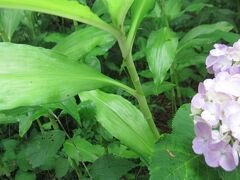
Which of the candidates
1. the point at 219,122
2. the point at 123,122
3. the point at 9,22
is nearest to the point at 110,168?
the point at 123,122

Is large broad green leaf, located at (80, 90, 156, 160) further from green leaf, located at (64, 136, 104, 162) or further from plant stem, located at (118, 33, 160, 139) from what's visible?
green leaf, located at (64, 136, 104, 162)

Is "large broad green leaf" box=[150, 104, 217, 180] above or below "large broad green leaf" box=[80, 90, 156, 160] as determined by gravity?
above

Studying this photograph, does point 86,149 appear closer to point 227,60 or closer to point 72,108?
point 72,108

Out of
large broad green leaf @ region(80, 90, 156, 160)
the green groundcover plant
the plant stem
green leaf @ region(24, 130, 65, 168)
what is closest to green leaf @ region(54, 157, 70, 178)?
the green groundcover plant

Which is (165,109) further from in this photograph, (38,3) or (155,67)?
(38,3)

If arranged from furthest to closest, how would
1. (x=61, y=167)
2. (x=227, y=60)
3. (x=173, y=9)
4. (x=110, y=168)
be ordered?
1. (x=173, y=9)
2. (x=61, y=167)
3. (x=110, y=168)
4. (x=227, y=60)

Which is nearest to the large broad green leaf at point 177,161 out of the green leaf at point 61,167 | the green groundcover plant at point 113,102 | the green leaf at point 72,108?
the green groundcover plant at point 113,102
